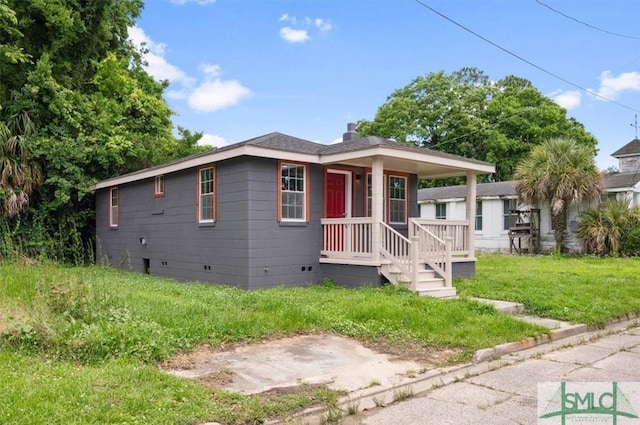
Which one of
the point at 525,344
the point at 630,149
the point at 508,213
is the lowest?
the point at 525,344

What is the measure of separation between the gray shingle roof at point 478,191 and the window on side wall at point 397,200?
11.4 meters

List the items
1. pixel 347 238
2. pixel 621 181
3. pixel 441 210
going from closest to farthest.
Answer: pixel 347 238
pixel 621 181
pixel 441 210

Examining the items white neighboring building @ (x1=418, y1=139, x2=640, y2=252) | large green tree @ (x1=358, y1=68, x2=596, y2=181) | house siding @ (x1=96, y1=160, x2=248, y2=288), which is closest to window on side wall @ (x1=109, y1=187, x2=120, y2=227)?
house siding @ (x1=96, y1=160, x2=248, y2=288)

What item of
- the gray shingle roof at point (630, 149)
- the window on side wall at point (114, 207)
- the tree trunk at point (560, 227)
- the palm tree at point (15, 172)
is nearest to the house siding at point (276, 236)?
the window on side wall at point (114, 207)

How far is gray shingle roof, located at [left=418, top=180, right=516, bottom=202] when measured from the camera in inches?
916

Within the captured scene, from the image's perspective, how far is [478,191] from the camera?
24.9 metres

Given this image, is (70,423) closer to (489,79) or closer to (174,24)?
(174,24)

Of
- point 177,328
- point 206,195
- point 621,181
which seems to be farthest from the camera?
point 621,181

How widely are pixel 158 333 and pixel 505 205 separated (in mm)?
20619

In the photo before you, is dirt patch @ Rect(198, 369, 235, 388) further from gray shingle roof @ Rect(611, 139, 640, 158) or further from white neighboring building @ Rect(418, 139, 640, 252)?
gray shingle roof @ Rect(611, 139, 640, 158)

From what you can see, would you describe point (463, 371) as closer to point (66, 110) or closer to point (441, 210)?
point (66, 110)

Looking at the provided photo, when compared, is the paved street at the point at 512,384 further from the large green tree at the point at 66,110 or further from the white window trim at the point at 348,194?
the large green tree at the point at 66,110

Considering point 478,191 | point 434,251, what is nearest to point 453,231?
point 434,251

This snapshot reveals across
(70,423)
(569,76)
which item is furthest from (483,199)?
(70,423)
